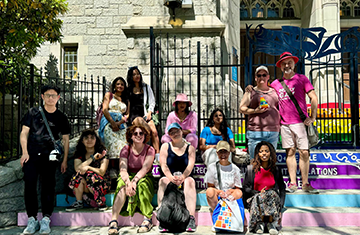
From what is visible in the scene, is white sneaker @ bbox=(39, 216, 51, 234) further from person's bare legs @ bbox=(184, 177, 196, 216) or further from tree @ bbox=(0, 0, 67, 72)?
tree @ bbox=(0, 0, 67, 72)

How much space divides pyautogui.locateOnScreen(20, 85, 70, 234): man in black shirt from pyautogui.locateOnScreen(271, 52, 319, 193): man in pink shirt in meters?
3.41

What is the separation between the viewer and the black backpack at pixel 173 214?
4.21 m

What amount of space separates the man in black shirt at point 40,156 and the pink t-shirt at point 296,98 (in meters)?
3.39

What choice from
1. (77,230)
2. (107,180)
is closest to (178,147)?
(107,180)

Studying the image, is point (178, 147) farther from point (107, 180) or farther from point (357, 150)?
point (357, 150)

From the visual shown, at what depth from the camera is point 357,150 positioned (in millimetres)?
6477

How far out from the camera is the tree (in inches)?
260

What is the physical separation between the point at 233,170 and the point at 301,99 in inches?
63.3

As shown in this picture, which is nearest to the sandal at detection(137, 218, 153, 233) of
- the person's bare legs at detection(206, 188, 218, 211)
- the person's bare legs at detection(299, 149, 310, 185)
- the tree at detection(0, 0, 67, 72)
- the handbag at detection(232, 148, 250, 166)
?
the person's bare legs at detection(206, 188, 218, 211)

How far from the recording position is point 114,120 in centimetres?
534

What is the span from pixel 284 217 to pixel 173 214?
157 cm

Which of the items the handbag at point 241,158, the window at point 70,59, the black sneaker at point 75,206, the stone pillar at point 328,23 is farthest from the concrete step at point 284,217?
the stone pillar at point 328,23

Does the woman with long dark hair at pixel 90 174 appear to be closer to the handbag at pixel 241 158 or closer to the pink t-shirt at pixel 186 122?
the pink t-shirt at pixel 186 122

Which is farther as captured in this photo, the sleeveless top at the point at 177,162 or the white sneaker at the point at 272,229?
the sleeveless top at the point at 177,162
